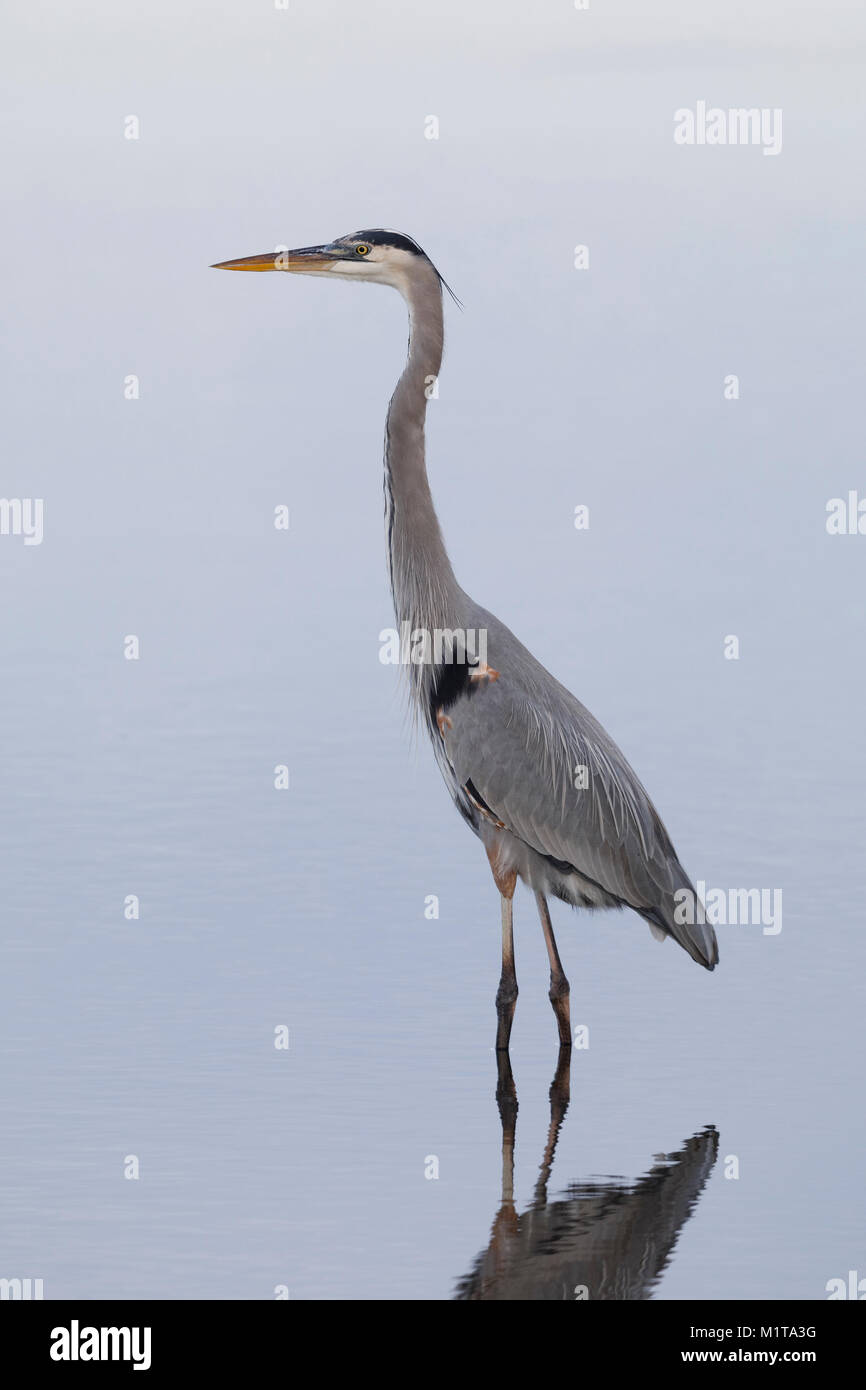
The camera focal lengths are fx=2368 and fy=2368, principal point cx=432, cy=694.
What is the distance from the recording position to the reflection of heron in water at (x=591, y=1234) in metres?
6.88

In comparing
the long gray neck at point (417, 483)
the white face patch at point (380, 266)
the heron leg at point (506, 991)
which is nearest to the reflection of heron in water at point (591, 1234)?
the heron leg at point (506, 991)

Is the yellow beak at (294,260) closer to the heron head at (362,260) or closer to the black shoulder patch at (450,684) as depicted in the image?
the heron head at (362,260)

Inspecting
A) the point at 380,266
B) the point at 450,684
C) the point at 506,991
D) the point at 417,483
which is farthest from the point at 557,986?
the point at 380,266

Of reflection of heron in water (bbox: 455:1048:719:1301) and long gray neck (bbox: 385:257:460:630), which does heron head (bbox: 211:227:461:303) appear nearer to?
long gray neck (bbox: 385:257:460:630)

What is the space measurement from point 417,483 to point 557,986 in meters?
2.05

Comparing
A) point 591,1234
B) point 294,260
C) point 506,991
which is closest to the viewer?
point 591,1234

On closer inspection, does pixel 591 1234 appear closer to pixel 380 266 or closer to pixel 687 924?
pixel 687 924

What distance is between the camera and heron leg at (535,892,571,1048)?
8930 millimetres

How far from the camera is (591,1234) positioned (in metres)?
7.25

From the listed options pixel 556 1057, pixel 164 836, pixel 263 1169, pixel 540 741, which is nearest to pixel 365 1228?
pixel 263 1169
